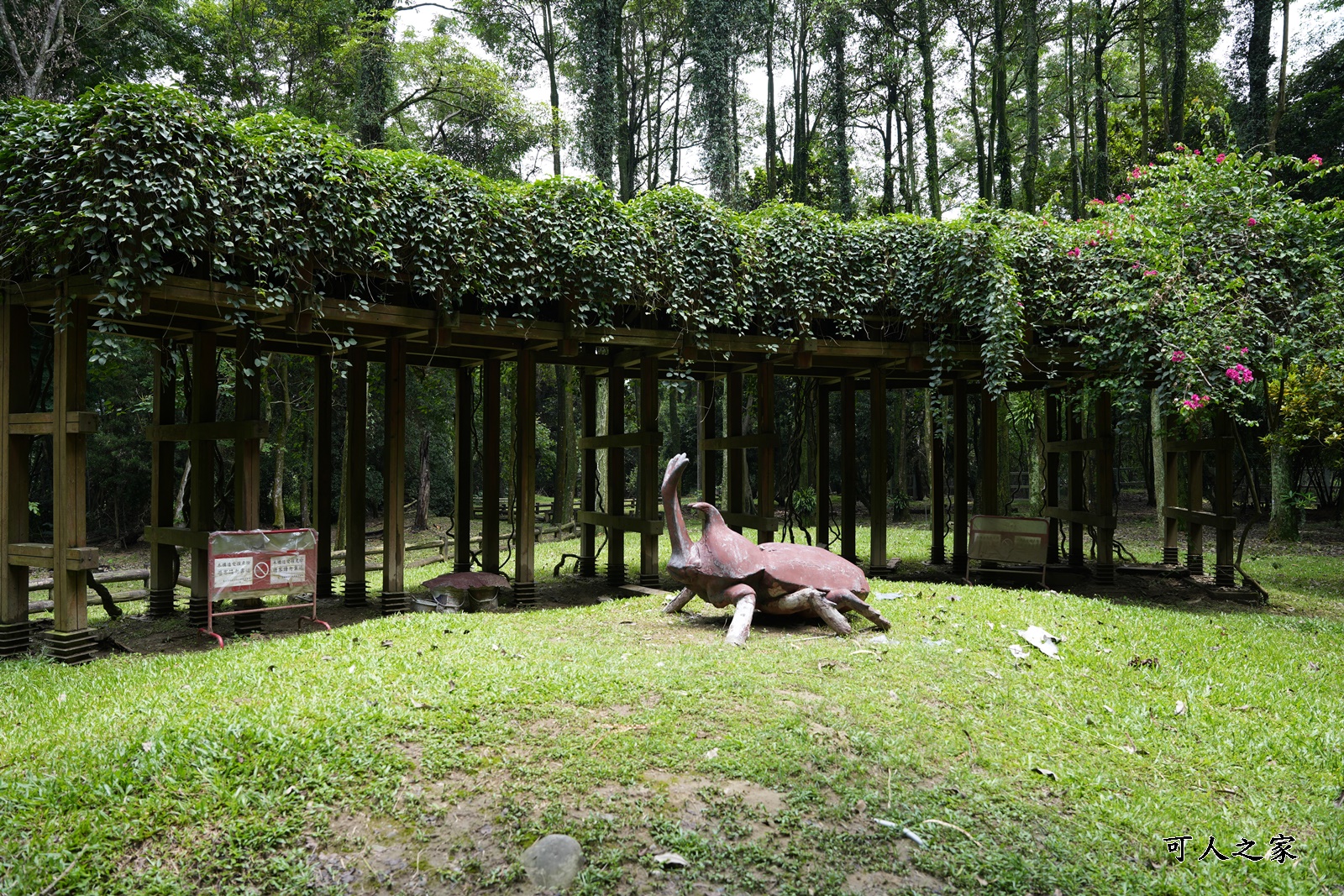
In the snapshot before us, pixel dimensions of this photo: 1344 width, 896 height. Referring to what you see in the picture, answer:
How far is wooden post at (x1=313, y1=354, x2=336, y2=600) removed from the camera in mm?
9914

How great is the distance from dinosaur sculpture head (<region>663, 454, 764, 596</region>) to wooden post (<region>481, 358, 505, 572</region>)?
4.23 meters

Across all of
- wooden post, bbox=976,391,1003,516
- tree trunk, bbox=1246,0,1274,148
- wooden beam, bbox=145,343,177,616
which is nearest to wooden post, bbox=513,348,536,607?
wooden beam, bbox=145,343,177,616

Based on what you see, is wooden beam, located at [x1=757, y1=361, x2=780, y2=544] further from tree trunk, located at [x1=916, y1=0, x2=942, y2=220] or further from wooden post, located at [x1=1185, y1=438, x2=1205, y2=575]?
tree trunk, located at [x1=916, y1=0, x2=942, y2=220]

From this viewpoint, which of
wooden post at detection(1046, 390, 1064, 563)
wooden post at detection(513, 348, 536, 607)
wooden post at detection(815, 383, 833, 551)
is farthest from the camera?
wooden post at detection(1046, 390, 1064, 563)

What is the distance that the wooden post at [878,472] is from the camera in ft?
37.2

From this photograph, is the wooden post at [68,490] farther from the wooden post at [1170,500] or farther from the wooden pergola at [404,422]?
the wooden post at [1170,500]

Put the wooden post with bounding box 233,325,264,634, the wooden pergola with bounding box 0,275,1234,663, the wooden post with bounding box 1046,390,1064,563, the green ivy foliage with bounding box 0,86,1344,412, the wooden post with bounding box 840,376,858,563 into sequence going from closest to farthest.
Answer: the green ivy foliage with bounding box 0,86,1344,412
the wooden pergola with bounding box 0,275,1234,663
the wooden post with bounding box 233,325,264,634
the wooden post with bounding box 840,376,858,563
the wooden post with bounding box 1046,390,1064,563

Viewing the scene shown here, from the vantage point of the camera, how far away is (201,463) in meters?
8.21

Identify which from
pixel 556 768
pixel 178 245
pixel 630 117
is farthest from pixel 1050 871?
pixel 630 117

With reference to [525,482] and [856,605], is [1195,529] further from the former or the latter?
[525,482]

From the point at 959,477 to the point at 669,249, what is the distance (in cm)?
630

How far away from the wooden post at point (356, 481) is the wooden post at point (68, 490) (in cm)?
292

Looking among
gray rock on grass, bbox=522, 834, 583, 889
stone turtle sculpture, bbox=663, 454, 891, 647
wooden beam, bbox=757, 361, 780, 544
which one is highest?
wooden beam, bbox=757, 361, 780, 544

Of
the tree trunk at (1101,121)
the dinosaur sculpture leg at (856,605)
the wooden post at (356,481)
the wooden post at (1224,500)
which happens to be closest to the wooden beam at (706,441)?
the wooden post at (356,481)
